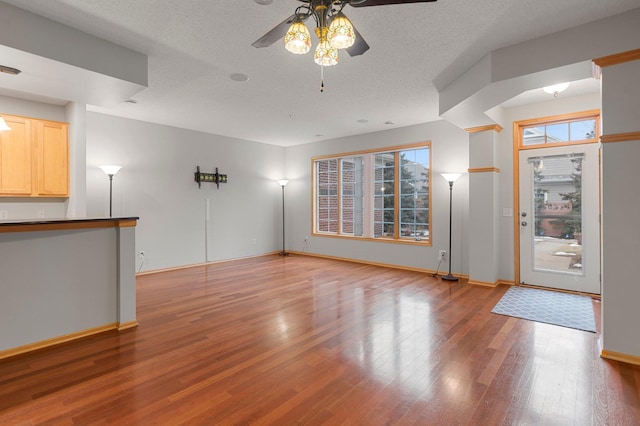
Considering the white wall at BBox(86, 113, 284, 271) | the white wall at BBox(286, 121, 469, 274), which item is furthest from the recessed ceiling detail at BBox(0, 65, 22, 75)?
the white wall at BBox(286, 121, 469, 274)

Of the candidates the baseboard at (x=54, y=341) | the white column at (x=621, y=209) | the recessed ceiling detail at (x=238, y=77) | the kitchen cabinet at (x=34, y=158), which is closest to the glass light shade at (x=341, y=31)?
the recessed ceiling detail at (x=238, y=77)

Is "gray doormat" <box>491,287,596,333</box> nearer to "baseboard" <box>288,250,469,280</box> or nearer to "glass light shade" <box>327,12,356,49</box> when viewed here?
"baseboard" <box>288,250,469,280</box>

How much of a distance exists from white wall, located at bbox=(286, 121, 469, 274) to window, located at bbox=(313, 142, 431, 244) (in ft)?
0.54

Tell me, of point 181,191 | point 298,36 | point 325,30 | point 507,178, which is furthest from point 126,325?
point 507,178

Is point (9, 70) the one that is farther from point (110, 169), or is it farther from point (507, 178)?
point (507, 178)

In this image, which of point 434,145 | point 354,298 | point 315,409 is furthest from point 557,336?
Answer: point 434,145

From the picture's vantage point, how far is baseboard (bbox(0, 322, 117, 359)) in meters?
2.61

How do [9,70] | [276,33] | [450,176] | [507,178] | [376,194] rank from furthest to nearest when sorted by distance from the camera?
[376,194] < [450,176] < [507,178] < [9,70] < [276,33]

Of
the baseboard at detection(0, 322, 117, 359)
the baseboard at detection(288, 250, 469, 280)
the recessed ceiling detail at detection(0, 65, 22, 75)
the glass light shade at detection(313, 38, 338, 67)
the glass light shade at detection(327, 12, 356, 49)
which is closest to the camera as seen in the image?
the glass light shade at detection(327, 12, 356, 49)

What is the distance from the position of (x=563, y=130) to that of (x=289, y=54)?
4201 mm

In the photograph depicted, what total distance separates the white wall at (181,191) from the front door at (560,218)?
5.42 meters

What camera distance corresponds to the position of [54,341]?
111 inches

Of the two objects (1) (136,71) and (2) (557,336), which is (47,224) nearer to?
(1) (136,71)

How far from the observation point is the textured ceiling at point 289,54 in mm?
2475
